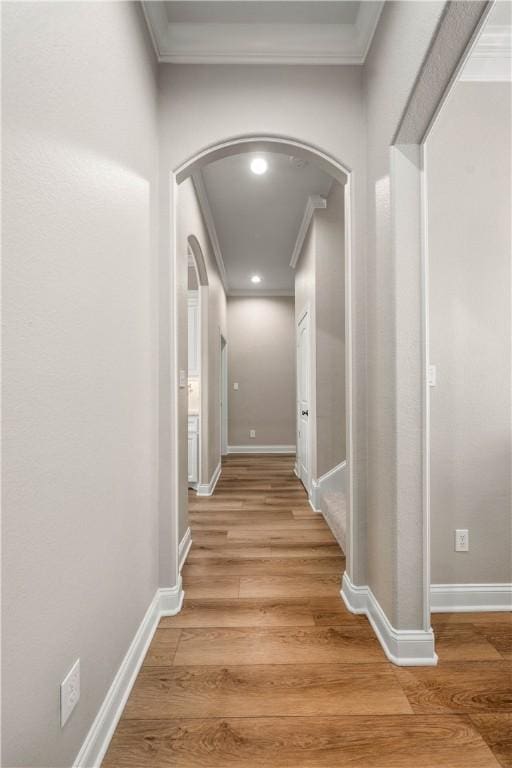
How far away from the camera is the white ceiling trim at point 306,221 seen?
384cm

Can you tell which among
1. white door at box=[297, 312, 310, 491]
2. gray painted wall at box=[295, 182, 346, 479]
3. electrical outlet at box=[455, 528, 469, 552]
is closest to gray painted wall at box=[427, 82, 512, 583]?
electrical outlet at box=[455, 528, 469, 552]

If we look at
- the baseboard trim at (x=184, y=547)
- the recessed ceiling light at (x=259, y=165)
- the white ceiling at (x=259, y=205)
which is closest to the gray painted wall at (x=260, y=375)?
the white ceiling at (x=259, y=205)

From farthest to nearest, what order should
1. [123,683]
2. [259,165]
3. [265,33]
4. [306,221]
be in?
[306,221] < [259,165] < [265,33] < [123,683]

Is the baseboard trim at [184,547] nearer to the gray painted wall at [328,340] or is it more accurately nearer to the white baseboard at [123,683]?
the white baseboard at [123,683]

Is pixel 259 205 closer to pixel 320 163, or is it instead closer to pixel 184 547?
pixel 320 163

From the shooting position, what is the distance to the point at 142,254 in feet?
5.88

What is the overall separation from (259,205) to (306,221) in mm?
→ 561

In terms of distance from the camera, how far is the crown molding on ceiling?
1.99 m

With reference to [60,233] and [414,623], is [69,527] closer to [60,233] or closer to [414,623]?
[60,233]

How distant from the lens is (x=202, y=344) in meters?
4.29

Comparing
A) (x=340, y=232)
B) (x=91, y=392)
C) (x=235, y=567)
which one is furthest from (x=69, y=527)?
(x=340, y=232)

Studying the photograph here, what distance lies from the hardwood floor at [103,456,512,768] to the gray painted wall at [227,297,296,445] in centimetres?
481

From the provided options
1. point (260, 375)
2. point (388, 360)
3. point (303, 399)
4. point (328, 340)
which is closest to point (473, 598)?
point (388, 360)

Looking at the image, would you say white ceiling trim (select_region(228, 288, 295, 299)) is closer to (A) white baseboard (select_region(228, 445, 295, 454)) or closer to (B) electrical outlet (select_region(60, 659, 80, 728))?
(A) white baseboard (select_region(228, 445, 295, 454))
